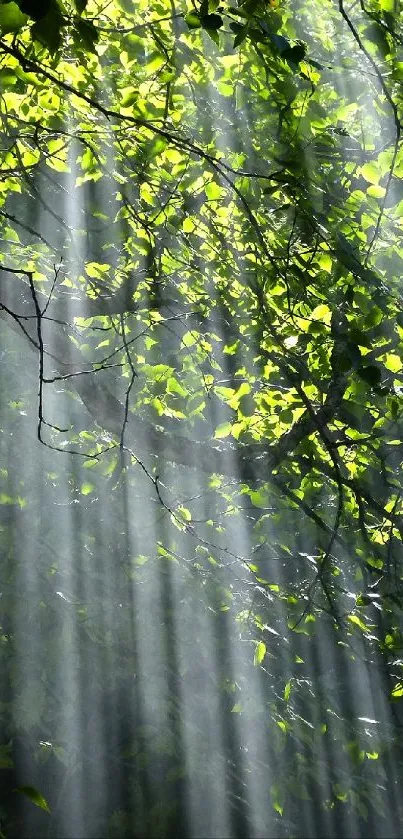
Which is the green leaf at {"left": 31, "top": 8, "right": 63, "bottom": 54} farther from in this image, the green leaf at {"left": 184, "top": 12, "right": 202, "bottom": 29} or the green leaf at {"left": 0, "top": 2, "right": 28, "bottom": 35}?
the green leaf at {"left": 184, "top": 12, "right": 202, "bottom": 29}

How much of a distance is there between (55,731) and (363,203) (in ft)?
8.09

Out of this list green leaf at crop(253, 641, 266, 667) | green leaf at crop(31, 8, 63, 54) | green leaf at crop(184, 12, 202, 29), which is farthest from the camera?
green leaf at crop(253, 641, 266, 667)

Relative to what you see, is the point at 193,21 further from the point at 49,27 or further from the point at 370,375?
the point at 370,375

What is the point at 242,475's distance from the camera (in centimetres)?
303

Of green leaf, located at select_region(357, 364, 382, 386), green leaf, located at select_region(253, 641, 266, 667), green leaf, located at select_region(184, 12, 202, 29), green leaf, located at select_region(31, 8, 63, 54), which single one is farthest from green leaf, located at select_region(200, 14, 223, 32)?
green leaf, located at select_region(253, 641, 266, 667)

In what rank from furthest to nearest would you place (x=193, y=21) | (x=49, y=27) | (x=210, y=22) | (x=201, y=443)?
(x=201, y=443)
(x=193, y=21)
(x=210, y=22)
(x=49, y=27)

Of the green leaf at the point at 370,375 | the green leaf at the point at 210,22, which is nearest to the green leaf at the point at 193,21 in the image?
the green leaf at the point at 210,22

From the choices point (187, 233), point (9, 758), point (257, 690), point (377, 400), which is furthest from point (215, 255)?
point (9, 758)

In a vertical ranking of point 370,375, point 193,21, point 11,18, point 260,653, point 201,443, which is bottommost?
point 260,653

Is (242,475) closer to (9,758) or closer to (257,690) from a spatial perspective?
(257,690)

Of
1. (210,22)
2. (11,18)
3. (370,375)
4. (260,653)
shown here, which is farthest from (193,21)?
(260,653)

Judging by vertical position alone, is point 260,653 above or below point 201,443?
below

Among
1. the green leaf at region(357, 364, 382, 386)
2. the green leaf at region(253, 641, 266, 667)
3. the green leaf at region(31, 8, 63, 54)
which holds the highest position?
the green leaf at region(31, 8, 63, 54)

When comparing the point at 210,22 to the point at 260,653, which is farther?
the point at 260,653
